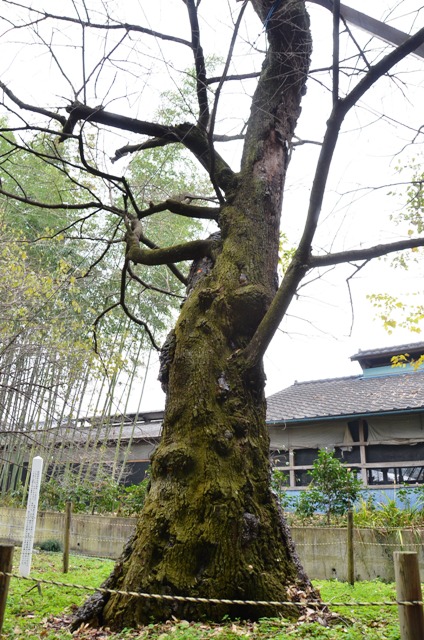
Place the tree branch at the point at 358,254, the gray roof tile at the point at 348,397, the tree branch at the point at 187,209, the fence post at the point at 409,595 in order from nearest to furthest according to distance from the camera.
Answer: the fence post at the point at 409,595 → the tree branch at the point at 358,254 → the tree branch at the point at 187,209 → the gray roof tile at the point at 348,397

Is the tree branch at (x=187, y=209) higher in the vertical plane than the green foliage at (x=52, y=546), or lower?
higher

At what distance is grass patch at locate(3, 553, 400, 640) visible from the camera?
273 cm

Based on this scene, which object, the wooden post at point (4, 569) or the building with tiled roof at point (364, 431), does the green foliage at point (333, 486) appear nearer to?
the building with tiled roof at point (364, 431)

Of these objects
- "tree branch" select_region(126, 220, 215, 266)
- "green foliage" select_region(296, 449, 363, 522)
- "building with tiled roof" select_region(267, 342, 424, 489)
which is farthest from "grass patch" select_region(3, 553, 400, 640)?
"building with tiled roof" select_region(267, 342, 424, 489)

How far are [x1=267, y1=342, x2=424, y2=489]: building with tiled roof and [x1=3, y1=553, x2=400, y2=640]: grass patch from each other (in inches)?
208

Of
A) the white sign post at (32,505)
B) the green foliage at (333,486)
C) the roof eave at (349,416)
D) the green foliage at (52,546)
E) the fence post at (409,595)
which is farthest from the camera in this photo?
the roof eave at (349,416)

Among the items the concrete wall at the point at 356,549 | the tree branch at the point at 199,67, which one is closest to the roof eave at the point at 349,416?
the concrete wall at the point at 356,549

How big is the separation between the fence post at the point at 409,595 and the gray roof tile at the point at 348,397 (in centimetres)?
950

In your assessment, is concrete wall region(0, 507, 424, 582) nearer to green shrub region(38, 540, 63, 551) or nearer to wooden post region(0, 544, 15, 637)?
green shrub region(38, 540, 63, 551)

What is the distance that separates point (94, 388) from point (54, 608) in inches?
331

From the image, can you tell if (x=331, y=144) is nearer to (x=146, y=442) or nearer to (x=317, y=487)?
(x=317, y=487)

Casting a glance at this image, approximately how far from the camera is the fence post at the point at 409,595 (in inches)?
81.6

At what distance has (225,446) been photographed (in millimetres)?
3449

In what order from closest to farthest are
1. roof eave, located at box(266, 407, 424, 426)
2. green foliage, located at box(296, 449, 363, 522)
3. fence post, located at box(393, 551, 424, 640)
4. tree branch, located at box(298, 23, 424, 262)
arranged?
fence post, located at box(393, 551, 424, 640)
tree branch, located at box(298, 23, 424, 262)
green foliage, located at box(296, 449, 363, 522)
roof eave, located at box(266, 407, 424, 426)
